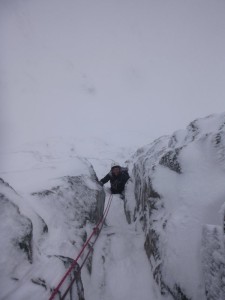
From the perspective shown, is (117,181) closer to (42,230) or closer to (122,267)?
(122,267)

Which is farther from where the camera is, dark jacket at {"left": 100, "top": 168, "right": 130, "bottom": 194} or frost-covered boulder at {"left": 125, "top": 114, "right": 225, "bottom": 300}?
dark jacket at {"left": 100, "top": 168, "right": 130, "bottom": 194}

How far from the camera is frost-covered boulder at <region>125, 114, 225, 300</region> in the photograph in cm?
231

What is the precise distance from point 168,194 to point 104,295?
78.7 inches

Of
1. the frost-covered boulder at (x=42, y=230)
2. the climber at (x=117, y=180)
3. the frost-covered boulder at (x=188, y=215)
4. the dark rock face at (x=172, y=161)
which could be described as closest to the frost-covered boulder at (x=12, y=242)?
the frost-covered boulder at (x=42, y=230)

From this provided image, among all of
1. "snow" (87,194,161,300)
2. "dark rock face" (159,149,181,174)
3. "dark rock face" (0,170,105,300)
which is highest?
"dark rock face" (159,149,181,174)

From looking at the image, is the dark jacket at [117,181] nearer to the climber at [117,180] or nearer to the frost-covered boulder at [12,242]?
the climber at [117,180]

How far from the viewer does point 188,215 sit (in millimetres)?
2930

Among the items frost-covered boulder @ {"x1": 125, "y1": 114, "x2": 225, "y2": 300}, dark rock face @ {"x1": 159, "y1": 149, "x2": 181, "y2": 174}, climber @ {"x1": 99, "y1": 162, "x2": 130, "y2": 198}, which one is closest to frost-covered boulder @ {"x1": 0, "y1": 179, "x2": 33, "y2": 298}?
frost-covered boulder @ {"x1": 125, "y1": 114, "x2": 225, "y2": 300}

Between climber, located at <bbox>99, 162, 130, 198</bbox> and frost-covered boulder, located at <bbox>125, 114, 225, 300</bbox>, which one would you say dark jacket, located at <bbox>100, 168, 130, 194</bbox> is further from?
frost-covered boulder, located at <bbox>125, 114, 225, 300</bbox>

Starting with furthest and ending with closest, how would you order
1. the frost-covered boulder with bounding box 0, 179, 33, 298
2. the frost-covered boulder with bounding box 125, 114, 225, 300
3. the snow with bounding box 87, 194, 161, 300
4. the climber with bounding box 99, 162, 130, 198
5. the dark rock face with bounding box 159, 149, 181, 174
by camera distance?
the climber with bounding box 99, 162, 130, 198 → the dark rock face with bounding box 159, 149, 181, 174 → the snow with bounding box 87, 194, 161, 300 → the frost-covered boulder with bounding box 125, 114, 225, 300 → the frost-covered boulder with bounding box 0, 179, 33, 298

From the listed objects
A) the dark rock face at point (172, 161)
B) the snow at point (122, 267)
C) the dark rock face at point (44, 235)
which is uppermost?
the dark rock face at point (172, 161)

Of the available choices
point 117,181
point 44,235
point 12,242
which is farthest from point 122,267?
point 117,181

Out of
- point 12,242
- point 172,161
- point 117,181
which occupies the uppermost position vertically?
point 172,161

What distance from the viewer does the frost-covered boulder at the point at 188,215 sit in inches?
90.9
